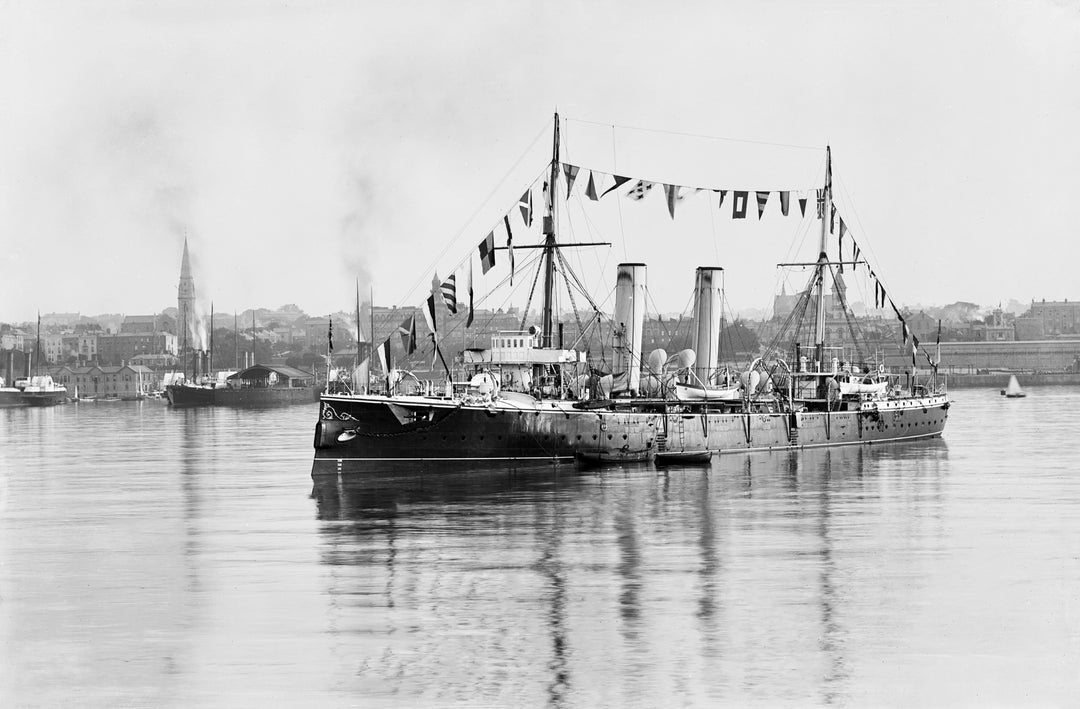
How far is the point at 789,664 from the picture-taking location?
1892 cm

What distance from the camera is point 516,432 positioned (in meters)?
49.2

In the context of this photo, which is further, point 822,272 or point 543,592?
point 822,272

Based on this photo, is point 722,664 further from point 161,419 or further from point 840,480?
point 161,419

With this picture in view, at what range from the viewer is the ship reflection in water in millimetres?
18281

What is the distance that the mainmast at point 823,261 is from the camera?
226ft

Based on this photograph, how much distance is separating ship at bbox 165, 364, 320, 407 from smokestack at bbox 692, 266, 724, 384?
344 ft

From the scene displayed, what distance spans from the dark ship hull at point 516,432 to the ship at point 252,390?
11188cm

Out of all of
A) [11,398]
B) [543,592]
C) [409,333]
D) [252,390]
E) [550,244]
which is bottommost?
A: [543,592]

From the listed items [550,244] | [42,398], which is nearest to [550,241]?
[550,244]

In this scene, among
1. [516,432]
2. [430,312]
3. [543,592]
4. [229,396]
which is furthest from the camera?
[229,396]

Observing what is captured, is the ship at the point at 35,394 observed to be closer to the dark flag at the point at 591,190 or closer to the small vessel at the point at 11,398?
the small vessel at the point at 11,398

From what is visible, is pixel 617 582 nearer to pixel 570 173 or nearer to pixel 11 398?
pixel 570 173

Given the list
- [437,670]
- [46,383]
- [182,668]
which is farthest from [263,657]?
[46,383]

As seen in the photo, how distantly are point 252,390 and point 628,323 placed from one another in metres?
117
